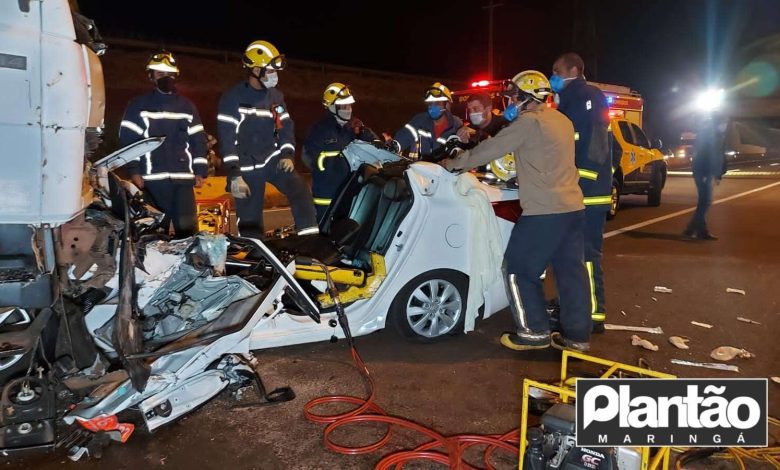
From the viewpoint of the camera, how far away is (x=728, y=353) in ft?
14.3

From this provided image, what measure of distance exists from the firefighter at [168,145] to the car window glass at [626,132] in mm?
8768

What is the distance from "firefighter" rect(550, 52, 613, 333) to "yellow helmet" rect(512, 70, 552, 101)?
48 centimetres

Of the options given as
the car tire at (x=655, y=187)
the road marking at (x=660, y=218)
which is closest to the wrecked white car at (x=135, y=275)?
the road marking at (x=660, y=218)

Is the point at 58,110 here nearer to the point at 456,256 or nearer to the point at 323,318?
the point at 323,318

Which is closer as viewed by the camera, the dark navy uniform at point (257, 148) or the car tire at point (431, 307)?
the car tire at point (431, 307)

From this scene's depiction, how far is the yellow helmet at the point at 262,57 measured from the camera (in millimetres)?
5445

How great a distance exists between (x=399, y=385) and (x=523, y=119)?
6.28 feet

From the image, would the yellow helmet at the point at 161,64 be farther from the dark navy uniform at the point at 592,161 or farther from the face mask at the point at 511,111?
the dark navy uniform at the point at 592,161

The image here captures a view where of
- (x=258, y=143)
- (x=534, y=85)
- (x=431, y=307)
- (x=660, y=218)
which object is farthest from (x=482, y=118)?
(x=660, y=218)

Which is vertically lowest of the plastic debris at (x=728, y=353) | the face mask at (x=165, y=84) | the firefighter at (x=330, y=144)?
the plastic debris at (x=728, y=353)

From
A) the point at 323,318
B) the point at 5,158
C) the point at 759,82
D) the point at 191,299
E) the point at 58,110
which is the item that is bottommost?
the point at 323,318

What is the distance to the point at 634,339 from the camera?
4.68 metres

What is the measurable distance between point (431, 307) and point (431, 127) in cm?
328

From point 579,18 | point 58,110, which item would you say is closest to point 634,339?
point 58,110
